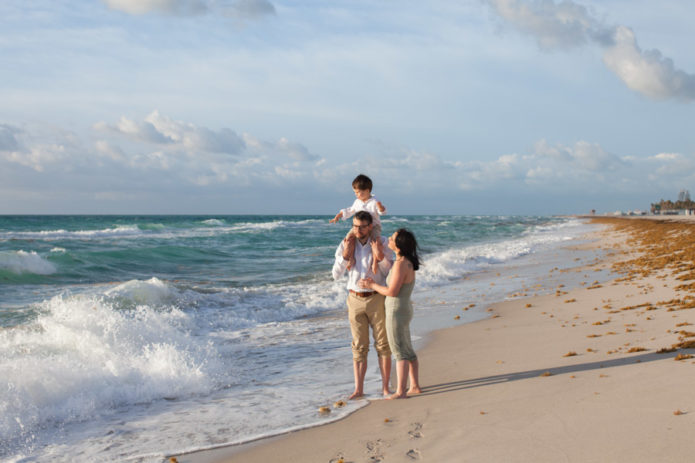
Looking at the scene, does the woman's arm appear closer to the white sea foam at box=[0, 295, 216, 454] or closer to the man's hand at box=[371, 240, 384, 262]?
the man's hand at box=[371, 240, 384, 262]

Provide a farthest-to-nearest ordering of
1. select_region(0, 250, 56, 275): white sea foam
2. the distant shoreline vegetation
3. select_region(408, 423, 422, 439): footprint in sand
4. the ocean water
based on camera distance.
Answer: the distant shoreline vegetation < select_region(0, 250, 56, 275): white sea foam < the ocean water < select_region(408, 423, 422, 439): footprint in sand

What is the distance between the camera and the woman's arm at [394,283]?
456cm

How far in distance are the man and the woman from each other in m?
0.09

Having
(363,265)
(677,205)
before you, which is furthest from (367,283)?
(677,205)

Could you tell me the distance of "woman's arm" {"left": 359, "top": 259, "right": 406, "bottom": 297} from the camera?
15.0ft

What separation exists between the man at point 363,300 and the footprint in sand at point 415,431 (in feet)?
2.60

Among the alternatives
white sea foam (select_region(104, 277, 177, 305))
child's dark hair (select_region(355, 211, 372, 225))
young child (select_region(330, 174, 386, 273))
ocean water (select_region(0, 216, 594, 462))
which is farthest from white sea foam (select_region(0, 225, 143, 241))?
child's dark hair (select_region(355, 211, 372, 225))

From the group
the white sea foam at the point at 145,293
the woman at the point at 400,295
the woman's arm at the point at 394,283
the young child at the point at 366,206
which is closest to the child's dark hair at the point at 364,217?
the young child at the point at 366,206

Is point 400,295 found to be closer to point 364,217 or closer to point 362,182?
point 364,217

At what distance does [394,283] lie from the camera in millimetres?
4559

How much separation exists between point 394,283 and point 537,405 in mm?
1559

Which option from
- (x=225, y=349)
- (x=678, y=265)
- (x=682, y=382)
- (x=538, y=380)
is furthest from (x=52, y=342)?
(x=678, y=265)

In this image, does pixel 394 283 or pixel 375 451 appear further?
pixel 394 283

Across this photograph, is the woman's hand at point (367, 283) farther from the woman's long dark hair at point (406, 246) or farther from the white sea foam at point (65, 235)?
the white sea foam at point (65, 235)
